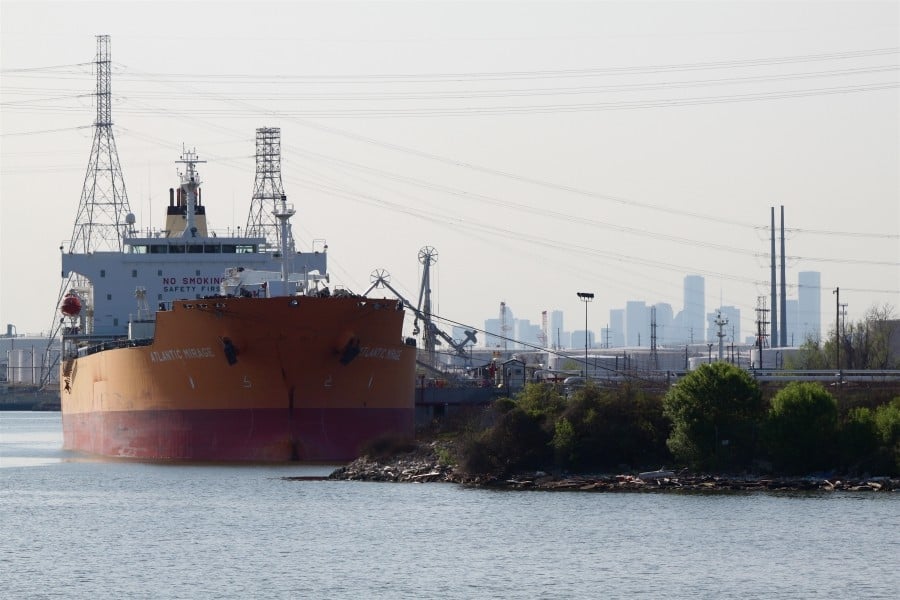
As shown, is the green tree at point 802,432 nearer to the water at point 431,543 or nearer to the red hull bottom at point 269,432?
the water at point 431,543

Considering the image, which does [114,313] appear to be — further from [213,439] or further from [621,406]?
[621,406]

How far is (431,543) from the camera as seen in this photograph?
115 ft

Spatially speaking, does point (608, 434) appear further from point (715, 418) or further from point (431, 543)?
point (431, 543)

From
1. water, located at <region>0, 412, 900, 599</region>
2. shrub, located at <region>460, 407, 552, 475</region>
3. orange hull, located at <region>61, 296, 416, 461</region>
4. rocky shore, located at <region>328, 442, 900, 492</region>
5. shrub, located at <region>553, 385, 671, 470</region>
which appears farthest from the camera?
orange hull, located at <region>61, 296, 416, 461</region>

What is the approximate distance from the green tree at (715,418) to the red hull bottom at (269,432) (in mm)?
10826

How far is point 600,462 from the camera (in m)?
46.3

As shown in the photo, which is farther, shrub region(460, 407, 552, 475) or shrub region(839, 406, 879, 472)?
shrub region(460, 407, 552, 475)

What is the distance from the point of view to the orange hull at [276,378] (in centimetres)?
5203

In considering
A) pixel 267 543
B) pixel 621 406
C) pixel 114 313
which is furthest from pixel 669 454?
pixel 114 313

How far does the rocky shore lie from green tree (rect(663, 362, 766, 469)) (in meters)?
0.59

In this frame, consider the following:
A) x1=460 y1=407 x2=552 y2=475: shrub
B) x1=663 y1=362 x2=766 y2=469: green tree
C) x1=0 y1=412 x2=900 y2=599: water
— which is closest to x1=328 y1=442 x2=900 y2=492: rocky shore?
x1=460 y1=407 x2=552 y2=475: shrub

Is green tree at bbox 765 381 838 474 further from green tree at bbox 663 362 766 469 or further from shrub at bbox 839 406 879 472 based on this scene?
green tree at bbox 663 362 766 469

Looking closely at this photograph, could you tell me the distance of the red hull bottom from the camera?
171 feet

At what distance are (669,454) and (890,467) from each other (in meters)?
5.96
